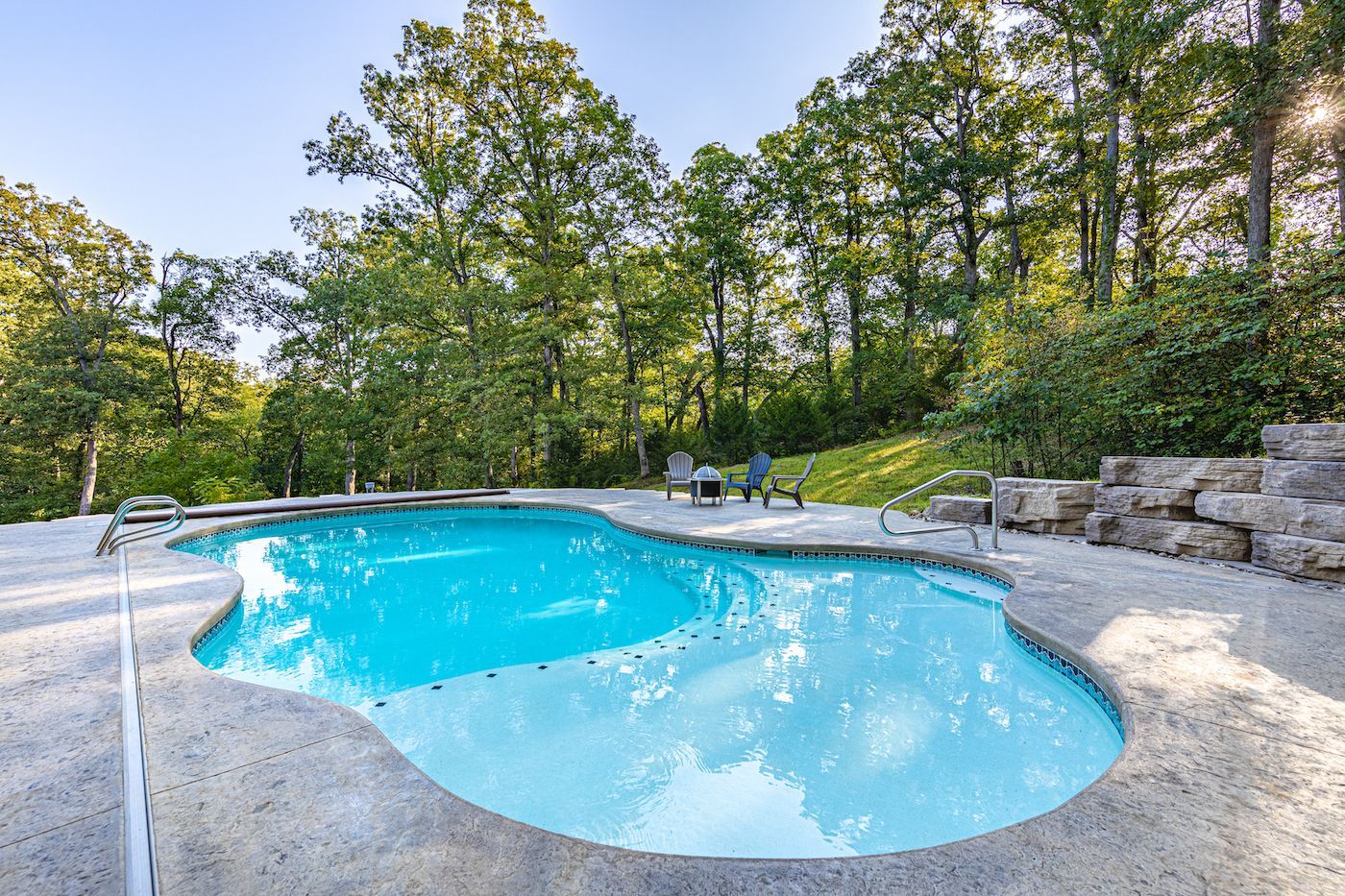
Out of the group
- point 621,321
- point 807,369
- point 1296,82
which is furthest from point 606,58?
point 1296,82

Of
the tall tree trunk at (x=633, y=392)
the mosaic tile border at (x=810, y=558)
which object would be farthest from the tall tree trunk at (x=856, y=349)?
the mosaic tile border at (x=810, y=558)

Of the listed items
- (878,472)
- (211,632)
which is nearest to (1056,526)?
(878,472)

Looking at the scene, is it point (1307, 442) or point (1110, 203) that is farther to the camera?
point (1110, 203)

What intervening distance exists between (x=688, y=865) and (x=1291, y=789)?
1833 mm

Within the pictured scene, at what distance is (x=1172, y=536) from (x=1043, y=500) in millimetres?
1264

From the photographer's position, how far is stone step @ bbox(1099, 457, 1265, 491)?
4.10 m

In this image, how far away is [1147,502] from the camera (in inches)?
187

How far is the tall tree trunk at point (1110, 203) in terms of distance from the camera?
991cm

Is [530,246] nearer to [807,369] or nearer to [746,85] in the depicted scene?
[746,85]

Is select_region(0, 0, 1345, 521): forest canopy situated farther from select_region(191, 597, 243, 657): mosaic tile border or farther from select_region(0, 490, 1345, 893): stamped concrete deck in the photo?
select_region(191, 597, 243, 657): mosaic tile border

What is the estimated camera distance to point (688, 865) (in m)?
1.32

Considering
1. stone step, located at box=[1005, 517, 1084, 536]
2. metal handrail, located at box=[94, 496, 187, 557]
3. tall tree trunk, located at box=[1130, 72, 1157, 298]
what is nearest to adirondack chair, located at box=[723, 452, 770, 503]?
stone step, located at box=[1005, 517, 1084, 536]

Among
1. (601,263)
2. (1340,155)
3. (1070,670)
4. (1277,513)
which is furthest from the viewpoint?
(601,263)

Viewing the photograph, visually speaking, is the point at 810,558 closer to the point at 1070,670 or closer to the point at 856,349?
the point at 1070,670
